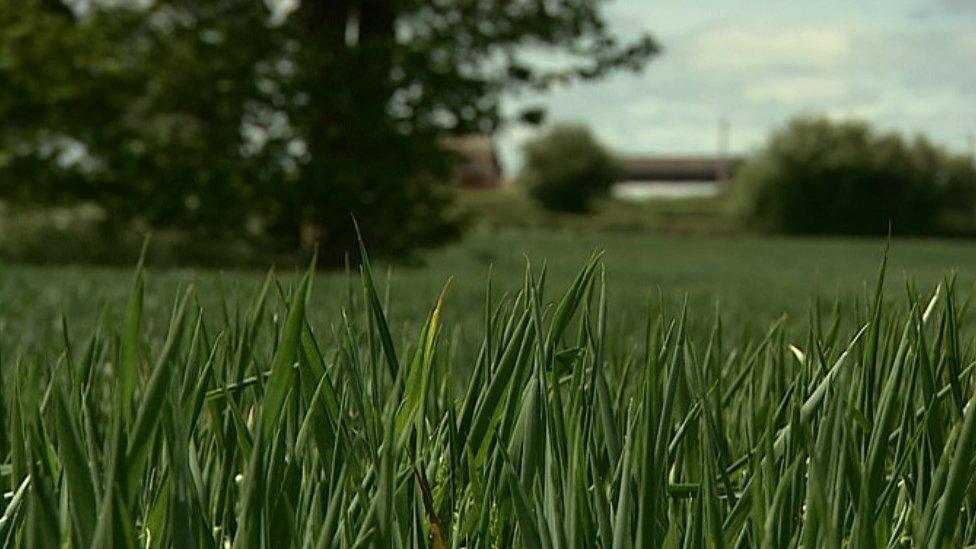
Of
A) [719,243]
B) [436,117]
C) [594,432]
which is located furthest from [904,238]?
[594,432]

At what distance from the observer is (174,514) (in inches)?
34.1

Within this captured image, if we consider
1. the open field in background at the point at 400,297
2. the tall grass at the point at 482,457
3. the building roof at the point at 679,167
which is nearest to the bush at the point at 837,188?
the building roof at the point at 679,167

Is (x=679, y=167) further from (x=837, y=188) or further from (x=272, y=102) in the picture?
(x=272, y=102)

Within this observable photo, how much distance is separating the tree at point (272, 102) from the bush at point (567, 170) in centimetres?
3739

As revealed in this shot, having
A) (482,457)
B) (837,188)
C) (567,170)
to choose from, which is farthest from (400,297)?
(567,170)

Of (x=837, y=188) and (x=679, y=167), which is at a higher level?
(x=679, y=167)

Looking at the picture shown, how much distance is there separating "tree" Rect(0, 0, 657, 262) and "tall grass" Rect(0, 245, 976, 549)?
1279 centimetres

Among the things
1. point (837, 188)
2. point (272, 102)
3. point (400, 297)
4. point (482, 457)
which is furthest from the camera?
point (837, 188)

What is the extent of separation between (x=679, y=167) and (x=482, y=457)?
78996 mm

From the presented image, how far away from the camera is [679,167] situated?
3110 inches

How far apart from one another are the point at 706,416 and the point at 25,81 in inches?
635

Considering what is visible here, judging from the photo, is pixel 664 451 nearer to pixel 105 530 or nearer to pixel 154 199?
pixel 105 530

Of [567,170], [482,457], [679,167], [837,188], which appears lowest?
[837,188]

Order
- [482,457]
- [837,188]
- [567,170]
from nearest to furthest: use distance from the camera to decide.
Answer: [482,457], [837,188], [567,170]
